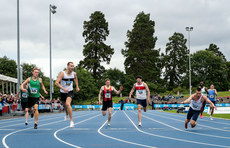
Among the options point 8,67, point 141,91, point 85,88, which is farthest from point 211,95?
point 8,67

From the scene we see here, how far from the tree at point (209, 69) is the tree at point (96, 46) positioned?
23.8 meters

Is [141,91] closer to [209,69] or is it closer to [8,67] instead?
[209,69]

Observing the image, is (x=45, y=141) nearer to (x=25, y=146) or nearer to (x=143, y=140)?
(x=25, y=146)

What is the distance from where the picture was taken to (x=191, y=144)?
7242 mm

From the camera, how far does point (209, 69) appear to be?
82500 mm

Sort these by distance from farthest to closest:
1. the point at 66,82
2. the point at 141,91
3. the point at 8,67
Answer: the point at 8,67
the point at 141,91
the point at 66,82

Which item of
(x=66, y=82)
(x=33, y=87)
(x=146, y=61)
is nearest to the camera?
(x=66, y=82)

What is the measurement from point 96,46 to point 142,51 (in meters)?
14.0

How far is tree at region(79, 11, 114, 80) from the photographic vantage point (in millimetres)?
72938

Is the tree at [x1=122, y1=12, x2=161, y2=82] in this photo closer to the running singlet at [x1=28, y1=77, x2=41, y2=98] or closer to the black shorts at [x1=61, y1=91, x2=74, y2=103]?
the running singlet at [x1=28, y1=77, x2=41, y2=98]

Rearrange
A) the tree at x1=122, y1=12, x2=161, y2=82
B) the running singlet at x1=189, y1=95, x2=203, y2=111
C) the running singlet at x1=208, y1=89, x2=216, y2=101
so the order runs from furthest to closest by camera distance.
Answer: the tree at x1=122, y1=12, x2=161, y2=82 < the running singlet at x1=208, y1=89, x2=216, y2=101 < the running singlet at x1=189, y1=95, x2=203, y2=111

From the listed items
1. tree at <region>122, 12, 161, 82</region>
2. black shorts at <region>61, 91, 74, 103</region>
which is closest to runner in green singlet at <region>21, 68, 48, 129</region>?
black shorts at <region>61, 91, 74, 103</region>

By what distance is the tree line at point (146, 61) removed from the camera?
7406cm

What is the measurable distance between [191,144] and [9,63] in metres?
84.4
